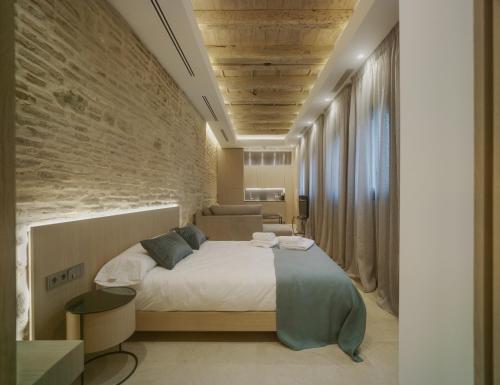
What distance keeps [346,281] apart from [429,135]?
1449 millimetres

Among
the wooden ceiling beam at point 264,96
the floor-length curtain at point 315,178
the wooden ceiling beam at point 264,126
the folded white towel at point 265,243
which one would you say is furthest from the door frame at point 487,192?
the wooden ceiling beam at point 264,126

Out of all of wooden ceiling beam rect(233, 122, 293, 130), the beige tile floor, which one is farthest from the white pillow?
wooden ceiling beam rect(233, 122, 293, 130)

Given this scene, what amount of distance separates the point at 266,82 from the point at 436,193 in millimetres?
3622

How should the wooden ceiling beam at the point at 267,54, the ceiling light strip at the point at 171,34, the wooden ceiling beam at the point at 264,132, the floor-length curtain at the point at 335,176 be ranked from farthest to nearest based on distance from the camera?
the wooden ceiling beam at the point at 264,132, the floor-length curtain at the point at 335,176, the wooden ceiling beam at the point at 267,54, the ceiling light strip at the point at 171,34

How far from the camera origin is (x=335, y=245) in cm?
420

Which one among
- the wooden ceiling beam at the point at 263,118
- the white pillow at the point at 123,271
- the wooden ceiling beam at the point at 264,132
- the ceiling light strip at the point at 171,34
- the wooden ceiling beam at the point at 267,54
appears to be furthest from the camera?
the wooden ceiling beam at the point at 264,132

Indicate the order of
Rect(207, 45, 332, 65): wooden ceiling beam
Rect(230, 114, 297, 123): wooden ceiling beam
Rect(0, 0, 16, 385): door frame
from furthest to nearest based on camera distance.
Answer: Rect(230, 114, 297, 123): wooden ceiling beam < Rect(207, 45, 332, 65): wooden ceiling beam < Rect(0, 0, 16, 385): door frame

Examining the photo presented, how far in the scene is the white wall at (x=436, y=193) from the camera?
686 mm

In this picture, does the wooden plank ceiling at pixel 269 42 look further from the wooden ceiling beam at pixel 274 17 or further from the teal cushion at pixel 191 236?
the teal cushion at pixel 191 236

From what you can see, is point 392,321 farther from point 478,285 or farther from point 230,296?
point 478,285

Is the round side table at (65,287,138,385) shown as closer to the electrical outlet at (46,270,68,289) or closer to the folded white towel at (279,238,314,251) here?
the electrical outlet at (46,270,68,289)

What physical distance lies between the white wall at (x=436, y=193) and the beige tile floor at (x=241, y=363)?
852mm

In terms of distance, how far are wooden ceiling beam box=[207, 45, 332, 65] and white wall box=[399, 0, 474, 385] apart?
2.41 metres

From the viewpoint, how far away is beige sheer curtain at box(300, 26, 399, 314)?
2387 millimetres
